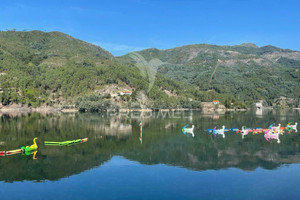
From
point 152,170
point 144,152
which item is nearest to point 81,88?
point 144,152

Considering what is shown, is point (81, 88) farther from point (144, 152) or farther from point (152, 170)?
Answer: point (152, 170)

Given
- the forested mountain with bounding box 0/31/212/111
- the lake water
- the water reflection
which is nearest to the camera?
the lake water

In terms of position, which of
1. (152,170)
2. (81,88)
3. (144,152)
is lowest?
(152,170)

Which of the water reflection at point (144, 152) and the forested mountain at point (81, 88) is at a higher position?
the forested mountain at point (81, 88)

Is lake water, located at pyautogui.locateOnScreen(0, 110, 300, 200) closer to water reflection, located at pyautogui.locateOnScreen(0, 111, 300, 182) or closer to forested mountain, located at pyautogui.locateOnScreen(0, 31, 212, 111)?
water reflection, located at pyautogui.locateOnScreen(0, 111, 300, 182)

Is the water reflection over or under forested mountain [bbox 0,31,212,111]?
under

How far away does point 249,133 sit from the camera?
55250mm

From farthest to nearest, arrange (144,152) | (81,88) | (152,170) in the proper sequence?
(81,88) < (144,152) < (152,170)

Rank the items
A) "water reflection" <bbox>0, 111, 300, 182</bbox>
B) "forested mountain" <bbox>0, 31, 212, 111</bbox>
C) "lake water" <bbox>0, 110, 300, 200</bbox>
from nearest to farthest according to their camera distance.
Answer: "lake water" <bbox>0, 110, 300, 200</bbox>, "water reflection" <bbox>0, 111, 300, 182</bbox>, "forested mountain" <bbox>0, 31, 212, 111</bbox>

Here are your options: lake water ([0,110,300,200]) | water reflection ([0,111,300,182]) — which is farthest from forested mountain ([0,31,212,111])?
lake water ([0,110,300,200])

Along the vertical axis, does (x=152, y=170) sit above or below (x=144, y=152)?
below

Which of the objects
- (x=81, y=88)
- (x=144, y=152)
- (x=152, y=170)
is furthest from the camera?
(x=81, y=88)

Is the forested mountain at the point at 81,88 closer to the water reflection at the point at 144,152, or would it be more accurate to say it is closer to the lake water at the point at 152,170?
the water reflection at the point at 144,152

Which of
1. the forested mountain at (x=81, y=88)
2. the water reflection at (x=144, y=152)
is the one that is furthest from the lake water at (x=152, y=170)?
the forested mountain at (x=81, y=88)
